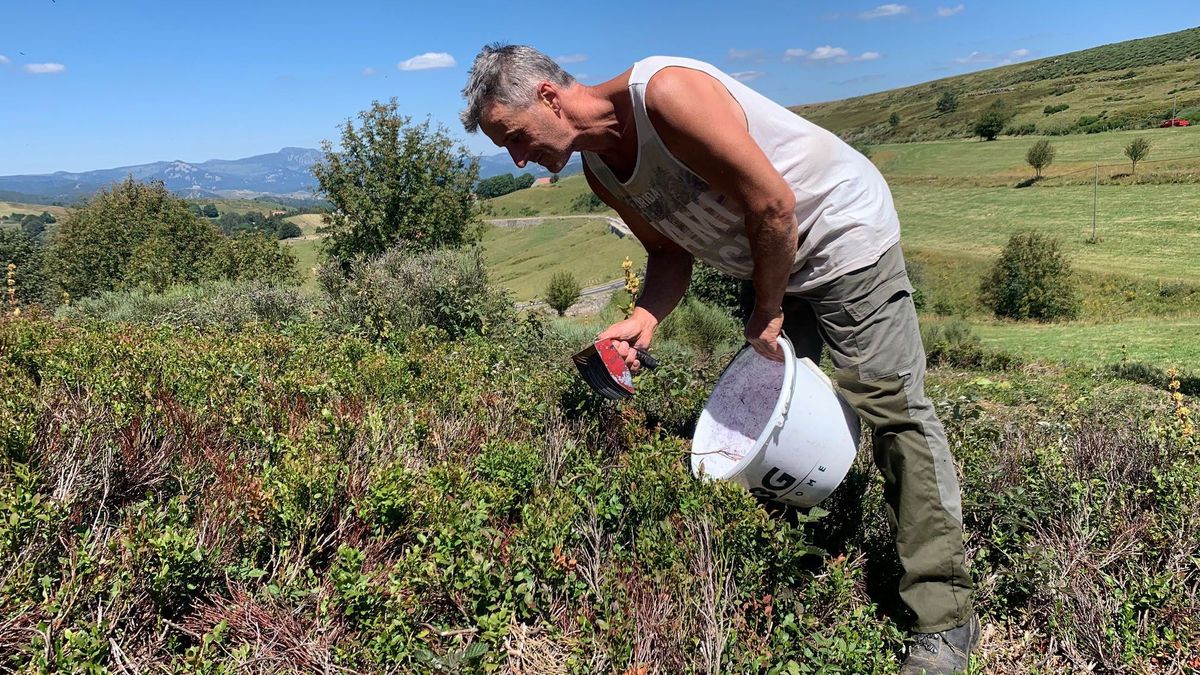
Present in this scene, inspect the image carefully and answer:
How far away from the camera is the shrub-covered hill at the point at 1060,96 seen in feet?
237

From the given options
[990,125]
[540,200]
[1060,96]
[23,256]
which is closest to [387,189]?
[23,256]

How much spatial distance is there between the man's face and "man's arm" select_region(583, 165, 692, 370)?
575mm

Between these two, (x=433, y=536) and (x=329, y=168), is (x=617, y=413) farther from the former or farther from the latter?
(x=329, y=168)

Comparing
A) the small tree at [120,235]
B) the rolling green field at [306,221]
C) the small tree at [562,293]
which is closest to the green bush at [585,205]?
the rolling green field at [306,221]

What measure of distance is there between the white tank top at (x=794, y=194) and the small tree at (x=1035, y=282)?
31.2m

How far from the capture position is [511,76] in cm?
187

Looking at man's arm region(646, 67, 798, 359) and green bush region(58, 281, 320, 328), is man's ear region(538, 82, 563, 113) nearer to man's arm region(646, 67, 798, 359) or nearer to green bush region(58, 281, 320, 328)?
man's arm region(646, 67, 798, 359)

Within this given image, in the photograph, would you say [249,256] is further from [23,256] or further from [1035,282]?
[1035,282]

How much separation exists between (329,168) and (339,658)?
29.1 meters

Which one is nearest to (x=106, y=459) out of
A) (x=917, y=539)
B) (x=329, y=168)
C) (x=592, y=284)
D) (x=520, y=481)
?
(x=520, y=481)

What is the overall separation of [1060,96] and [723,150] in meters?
114

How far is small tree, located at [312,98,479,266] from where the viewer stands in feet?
90.1

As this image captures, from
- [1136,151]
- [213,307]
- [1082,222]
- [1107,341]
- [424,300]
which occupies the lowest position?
[1107,341]

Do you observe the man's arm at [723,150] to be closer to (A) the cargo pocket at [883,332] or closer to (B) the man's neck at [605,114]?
(B) the man's neck at [605,114]
